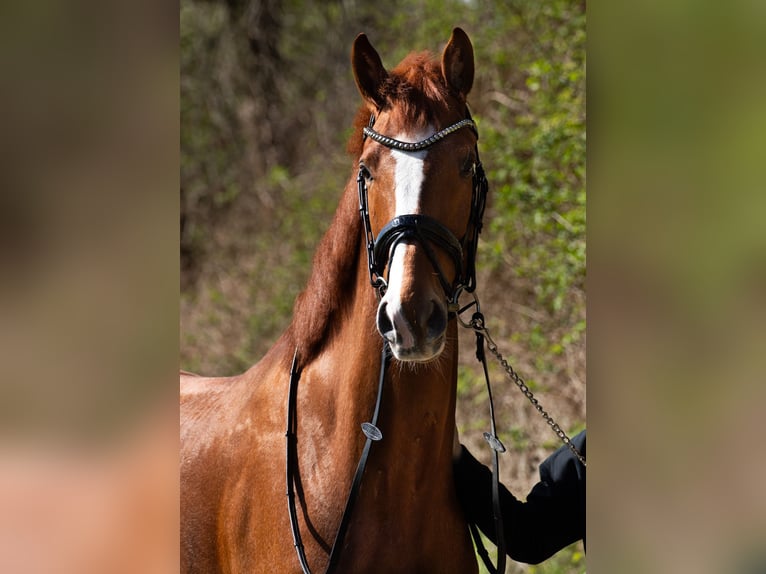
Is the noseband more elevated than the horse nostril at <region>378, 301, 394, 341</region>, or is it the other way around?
the noseband

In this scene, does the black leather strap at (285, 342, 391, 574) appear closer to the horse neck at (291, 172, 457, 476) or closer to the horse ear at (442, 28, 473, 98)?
the horse neck at (291, 172, 457, 476)

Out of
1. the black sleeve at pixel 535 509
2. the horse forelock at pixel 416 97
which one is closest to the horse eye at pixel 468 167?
the horse forelock at pixel 416 97

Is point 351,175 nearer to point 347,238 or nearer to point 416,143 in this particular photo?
point 347,238

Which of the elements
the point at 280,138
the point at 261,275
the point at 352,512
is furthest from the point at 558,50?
the point at 280,138

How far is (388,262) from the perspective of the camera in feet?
6.93

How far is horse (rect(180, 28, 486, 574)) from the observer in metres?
2.10

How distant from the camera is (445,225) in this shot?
7.06 feet

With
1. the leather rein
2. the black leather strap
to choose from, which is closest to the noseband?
the leather rein

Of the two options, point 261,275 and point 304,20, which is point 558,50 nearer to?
point 261,275

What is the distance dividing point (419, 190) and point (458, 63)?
20.0 inches

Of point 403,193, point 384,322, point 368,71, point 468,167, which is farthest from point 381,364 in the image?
point 368,71

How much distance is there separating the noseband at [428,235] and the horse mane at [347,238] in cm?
8
